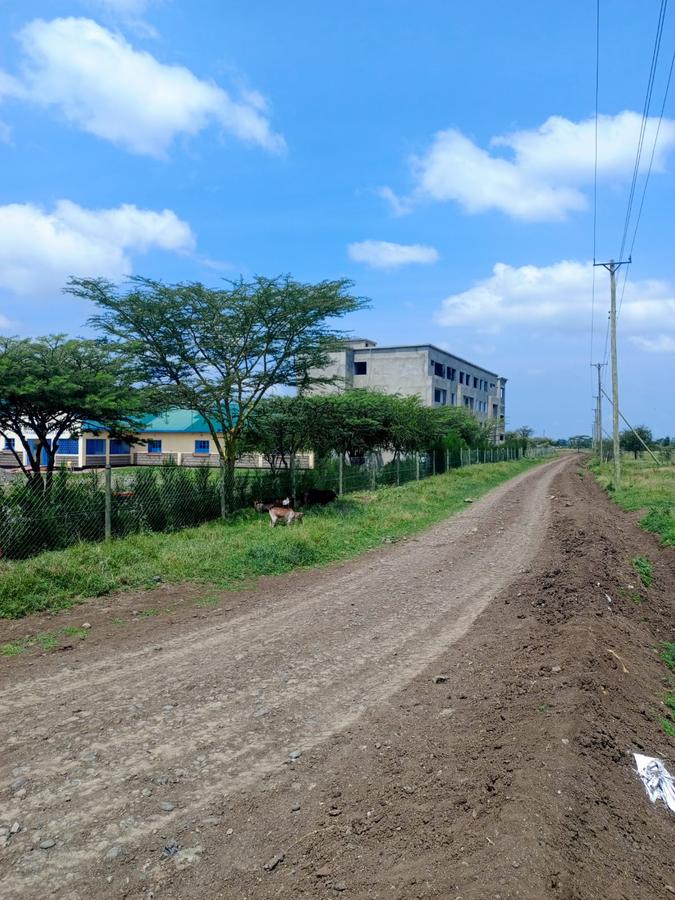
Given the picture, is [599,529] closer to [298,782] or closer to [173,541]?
[173,541]

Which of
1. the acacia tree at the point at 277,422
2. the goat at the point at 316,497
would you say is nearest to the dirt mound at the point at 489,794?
the goat at the point at 316,497

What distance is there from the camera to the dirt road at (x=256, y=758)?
2.74 metres

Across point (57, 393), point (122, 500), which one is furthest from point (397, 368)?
point (57, 393)

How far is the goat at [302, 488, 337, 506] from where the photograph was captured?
16953mm

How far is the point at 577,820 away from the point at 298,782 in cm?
152

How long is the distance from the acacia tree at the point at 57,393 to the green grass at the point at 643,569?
8819mm

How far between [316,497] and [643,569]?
928 cm

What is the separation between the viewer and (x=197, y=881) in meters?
2.71

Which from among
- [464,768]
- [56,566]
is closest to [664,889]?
[464,768]

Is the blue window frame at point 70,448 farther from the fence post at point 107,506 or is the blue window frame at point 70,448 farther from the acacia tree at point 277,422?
the fence post at point 107,506

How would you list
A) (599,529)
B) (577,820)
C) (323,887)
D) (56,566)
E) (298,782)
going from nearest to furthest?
(323,887) → (577,820) → (298,782) → (56,566) → (599,529)

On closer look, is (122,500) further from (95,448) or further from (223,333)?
(95,448)

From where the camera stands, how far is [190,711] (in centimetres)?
449

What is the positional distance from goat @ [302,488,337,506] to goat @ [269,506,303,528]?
122 inches
